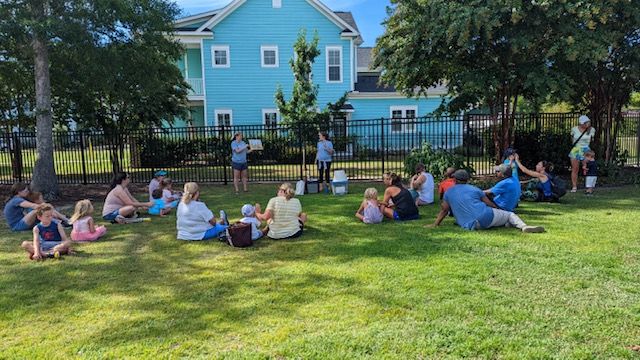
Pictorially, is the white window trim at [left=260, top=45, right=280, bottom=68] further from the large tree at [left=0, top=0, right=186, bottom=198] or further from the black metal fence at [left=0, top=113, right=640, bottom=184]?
the large tree at [left=0, top=0, right=186, bottom=198]

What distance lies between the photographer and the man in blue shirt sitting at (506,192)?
790 centimetres

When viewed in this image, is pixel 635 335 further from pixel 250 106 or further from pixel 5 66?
pixel 250 106

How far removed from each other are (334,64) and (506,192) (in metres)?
18.8

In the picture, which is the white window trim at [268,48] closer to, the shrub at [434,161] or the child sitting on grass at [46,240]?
the shrub at [434,161]

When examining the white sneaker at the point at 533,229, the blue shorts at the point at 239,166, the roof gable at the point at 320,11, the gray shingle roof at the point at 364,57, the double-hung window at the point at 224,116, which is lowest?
the white sneaker at the point at 533,229

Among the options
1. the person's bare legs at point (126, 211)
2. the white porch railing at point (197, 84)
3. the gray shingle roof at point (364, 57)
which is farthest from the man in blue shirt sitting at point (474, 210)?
the gray shingle roof at point (364, 57)

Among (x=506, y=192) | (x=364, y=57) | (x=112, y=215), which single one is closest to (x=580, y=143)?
(x=506, y=192)

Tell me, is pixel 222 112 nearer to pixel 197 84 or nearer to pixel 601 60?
pixel 197 84

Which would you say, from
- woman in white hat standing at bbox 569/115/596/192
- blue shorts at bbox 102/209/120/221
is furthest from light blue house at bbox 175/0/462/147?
blue shorts at bbox 102/209/120/221

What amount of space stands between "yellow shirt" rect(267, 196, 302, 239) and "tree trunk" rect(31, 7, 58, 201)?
7.72 m

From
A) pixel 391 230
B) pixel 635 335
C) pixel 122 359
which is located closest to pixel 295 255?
pixel 391 230

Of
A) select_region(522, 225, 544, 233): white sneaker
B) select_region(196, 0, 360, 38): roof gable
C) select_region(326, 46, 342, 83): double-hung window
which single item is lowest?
select_region(522, 225, 544, 233): white sneaker

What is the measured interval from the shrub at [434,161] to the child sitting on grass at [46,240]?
908cm

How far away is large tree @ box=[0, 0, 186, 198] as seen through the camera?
1048 cm
